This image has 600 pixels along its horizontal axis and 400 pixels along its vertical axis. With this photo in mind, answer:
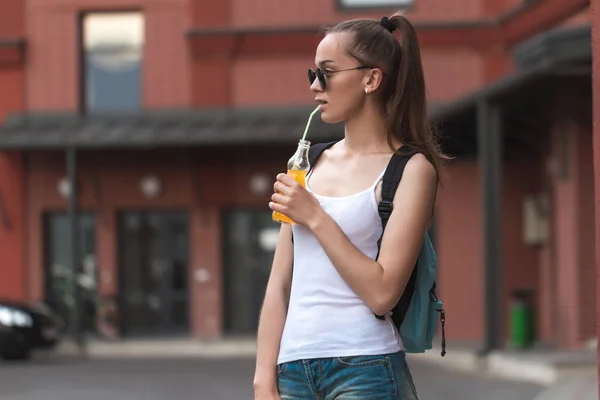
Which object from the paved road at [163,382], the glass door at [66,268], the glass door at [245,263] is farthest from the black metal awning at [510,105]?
the glass door at [66,268]

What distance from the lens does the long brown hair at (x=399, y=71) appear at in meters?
3.05

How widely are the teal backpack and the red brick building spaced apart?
1880 cm

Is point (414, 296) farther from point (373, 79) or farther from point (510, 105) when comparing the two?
point (510, 105)

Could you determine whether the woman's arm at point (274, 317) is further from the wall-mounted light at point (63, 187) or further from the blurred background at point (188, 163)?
the wall-mounted light at point (63, 187)

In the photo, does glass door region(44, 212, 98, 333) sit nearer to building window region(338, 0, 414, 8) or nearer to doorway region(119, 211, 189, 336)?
doorway region(119, 211, 189, 336)

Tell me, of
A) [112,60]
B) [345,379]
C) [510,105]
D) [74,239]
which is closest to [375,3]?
[112,60]

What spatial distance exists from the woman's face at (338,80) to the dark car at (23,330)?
16915 millimetres

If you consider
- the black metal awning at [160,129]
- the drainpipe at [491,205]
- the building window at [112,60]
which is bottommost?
the drainpipe at [491,205]

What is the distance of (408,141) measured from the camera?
311cm

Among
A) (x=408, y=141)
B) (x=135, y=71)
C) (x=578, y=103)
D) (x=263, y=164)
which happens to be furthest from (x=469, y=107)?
(x=408, y=141)

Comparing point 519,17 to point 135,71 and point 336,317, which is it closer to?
point 135,71

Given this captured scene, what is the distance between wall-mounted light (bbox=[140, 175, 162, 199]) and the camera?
23.5 metres

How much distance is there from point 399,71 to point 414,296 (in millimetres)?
560

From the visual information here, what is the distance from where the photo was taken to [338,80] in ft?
10.1
